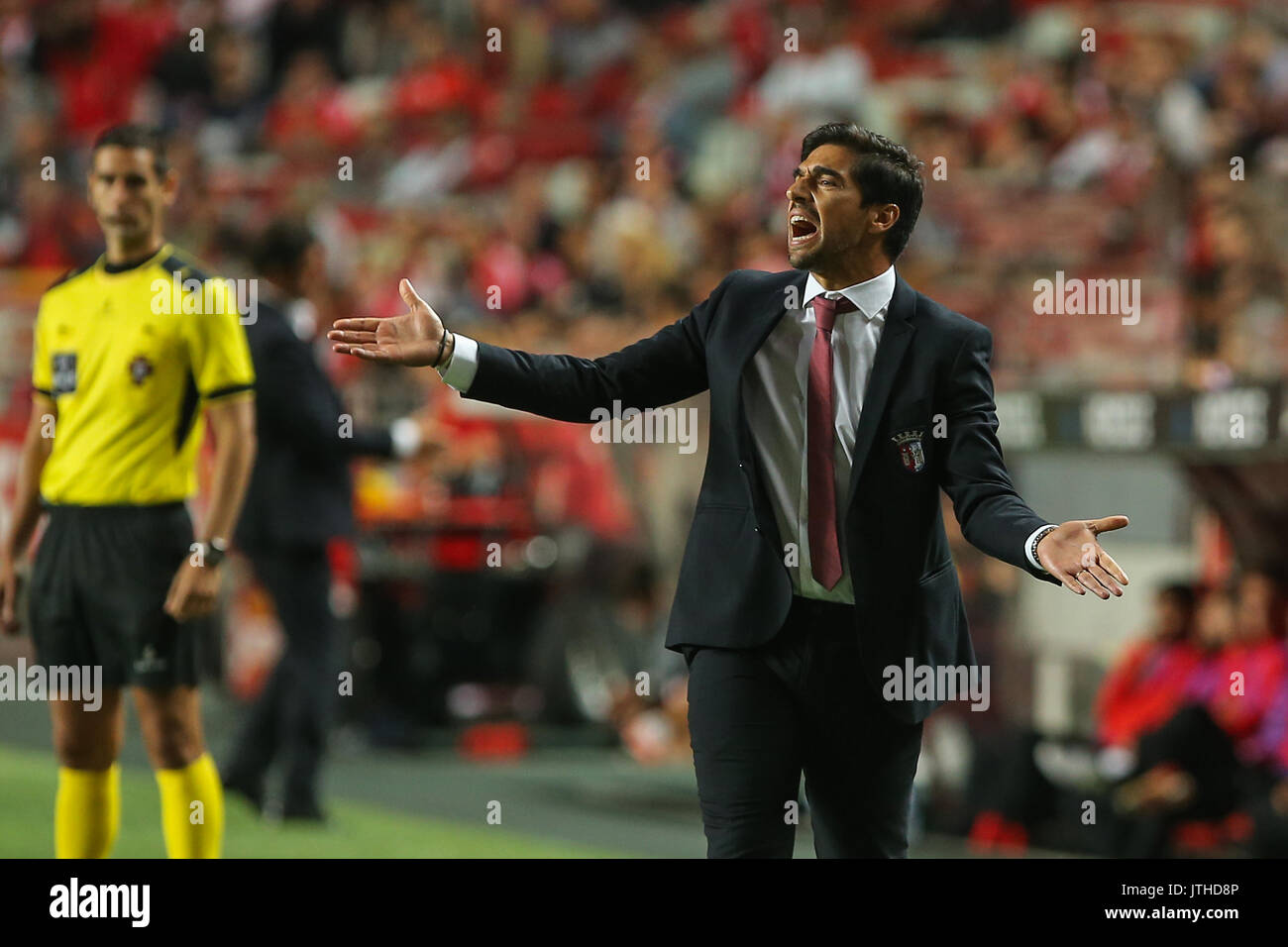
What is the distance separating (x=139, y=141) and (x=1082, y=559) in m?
2.82

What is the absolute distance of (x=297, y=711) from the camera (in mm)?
7543

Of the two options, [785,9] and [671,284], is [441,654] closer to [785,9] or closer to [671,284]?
[671,284]

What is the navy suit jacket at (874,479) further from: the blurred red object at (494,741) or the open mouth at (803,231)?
the blurred red object at (494,741)

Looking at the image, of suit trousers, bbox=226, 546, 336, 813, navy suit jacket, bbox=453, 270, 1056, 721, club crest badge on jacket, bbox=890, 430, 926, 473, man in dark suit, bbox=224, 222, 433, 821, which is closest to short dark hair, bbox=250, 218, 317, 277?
man in dark suit, bbox=224, 222, 433, 821

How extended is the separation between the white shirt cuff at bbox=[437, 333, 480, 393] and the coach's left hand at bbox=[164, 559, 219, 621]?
1.37 meters

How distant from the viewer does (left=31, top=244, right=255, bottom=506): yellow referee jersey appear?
515 centimetres

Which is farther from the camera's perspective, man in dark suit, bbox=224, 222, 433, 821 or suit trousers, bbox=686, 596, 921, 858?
man in dark suit, bbox=224, 222, 433, 821

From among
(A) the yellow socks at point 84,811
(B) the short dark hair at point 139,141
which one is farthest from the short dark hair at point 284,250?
(A) the yellow socks at point 84,811

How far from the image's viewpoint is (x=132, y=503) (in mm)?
5160

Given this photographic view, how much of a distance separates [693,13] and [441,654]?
31.1ft

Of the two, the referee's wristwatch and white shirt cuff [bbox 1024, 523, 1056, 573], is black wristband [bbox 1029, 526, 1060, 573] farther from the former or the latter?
the referee's wristwatch

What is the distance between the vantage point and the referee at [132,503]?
5.13 meters

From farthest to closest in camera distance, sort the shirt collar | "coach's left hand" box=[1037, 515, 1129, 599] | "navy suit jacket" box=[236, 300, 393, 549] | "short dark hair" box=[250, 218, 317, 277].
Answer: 1. "short dark hair" box=[250, 218, 317, 277]
2. "navy suit jacket" box=[236, 300, 393, 549]
3. the shirt collar
4. "coach's left hand" box=[1037, 515, 1129, 599]
